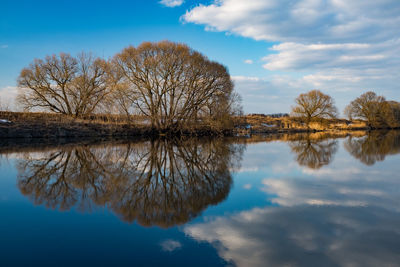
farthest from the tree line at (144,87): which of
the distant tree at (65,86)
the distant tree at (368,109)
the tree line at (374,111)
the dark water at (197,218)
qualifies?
the distant tree at (368,109)

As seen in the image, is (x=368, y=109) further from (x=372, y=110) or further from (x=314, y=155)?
(x=314, y=155)

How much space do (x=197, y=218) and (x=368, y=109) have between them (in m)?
60.0

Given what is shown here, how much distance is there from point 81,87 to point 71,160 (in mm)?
20610

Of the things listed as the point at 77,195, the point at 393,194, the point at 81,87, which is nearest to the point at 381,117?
the point at 81,87

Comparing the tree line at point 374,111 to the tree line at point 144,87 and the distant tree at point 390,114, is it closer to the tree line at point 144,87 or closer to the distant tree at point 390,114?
the distant tree at point 390,114

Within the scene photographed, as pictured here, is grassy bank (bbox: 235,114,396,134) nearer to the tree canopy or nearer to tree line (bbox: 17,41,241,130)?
the tree canopy

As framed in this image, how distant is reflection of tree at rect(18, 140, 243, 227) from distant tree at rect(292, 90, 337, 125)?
4004 cm

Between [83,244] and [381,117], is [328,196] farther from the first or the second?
[381,117]

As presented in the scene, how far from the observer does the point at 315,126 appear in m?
47.1

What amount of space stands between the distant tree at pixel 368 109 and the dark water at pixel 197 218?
175 feet

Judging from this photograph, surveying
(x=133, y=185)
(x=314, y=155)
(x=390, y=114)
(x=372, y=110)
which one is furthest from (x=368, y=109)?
(x=133, y=185)

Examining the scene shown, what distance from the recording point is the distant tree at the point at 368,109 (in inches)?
2137

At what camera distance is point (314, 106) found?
151ft

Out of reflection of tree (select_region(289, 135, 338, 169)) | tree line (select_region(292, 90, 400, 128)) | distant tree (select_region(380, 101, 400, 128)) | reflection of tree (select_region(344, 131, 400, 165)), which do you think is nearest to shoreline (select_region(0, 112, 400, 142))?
reflection of tree (select_region(289, 135, 338, 169))
